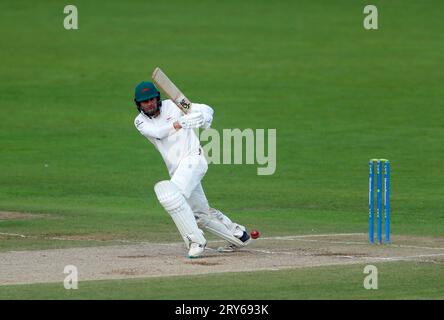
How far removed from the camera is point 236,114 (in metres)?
30.8

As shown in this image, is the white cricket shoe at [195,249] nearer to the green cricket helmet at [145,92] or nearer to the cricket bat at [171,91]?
the cricket bat at [171,91]

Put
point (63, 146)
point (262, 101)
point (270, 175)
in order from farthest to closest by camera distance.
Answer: point (262, 101), point (63, 146), point (270, 175)

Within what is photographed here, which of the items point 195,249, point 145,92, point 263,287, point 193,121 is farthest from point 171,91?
point 263,287

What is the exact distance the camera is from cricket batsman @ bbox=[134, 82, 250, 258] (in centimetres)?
1372

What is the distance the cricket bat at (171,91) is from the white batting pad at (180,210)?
3.06ft

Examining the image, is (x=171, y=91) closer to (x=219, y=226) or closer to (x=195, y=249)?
(x=219, y=226)

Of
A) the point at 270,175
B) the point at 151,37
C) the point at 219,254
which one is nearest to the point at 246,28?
the point at 151,37

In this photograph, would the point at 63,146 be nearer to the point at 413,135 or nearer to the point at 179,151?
the point at 413,135

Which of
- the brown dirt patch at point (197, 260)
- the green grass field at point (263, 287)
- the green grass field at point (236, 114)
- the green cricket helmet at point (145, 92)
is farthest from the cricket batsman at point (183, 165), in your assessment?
the green grass field at point (236, 114)

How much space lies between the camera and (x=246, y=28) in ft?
127

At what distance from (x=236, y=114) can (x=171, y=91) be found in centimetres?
1650

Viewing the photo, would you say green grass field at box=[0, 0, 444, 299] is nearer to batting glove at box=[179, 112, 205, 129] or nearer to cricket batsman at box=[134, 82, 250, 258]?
cricket batsman at box=[134, 82, 250, 258]

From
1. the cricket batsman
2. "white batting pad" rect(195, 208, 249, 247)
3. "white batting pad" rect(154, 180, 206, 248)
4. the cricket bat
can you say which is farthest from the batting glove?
"white batting pad" rect(195, 208, 249, 247)
